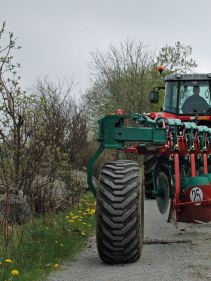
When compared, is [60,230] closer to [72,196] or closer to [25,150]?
[25,150]

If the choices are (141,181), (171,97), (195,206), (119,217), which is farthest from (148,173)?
(119,217)

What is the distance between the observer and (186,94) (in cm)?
1198

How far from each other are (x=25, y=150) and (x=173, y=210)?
8.62 feet

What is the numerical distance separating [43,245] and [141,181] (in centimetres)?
142

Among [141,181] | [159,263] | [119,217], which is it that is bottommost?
[159,263]

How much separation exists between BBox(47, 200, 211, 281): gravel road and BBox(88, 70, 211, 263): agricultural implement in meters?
0.22

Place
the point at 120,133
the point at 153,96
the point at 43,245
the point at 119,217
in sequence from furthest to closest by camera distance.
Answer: the point at 153,96
the point at 43,245
the point at 120,133
the point at 119,217

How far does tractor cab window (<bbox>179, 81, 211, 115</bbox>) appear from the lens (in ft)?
37.8

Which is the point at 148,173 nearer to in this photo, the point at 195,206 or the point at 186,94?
the point at 186,94

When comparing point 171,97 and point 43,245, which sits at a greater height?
point 171,97

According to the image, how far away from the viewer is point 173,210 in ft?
22.0

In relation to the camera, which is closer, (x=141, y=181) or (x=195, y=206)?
(x=141, y=181)

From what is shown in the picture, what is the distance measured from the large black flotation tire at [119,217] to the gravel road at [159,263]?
0.52 ft

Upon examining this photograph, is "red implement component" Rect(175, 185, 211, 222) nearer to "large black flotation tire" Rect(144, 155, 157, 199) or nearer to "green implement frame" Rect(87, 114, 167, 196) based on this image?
"green implement frame" Rect(87, 114, 167, 196)
